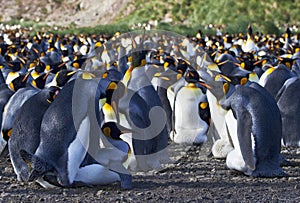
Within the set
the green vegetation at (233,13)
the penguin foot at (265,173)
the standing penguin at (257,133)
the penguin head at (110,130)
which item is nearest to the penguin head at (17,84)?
the penguin head at (110,130)

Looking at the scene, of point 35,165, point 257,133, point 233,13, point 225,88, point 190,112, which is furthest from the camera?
point 233,13

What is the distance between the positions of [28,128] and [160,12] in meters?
28.6

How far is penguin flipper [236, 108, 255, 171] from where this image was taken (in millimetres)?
5023

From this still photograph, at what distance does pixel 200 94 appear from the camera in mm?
6688

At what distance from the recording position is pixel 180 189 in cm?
475

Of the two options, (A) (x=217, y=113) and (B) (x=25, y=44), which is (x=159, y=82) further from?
(B) (x=25, y=44)

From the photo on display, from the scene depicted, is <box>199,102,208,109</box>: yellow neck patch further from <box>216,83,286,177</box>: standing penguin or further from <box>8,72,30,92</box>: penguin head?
<box>8,72,30,92</box>: penguin head

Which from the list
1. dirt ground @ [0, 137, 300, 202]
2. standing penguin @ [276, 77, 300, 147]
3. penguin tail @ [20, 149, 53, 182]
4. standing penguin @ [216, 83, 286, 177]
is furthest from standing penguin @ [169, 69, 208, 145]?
penguin tail @ [20, 149, 53, 182]

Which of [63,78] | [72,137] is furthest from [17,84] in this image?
[72,137]

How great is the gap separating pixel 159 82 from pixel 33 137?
287 cm

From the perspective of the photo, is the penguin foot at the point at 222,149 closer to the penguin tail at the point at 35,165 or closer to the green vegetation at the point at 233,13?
the penguin tail at the point at 35,165

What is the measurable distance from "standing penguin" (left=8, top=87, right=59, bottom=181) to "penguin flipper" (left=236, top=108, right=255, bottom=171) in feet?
4.65

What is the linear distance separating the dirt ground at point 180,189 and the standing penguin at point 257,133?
0.10 m

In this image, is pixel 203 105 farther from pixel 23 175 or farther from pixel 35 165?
pixel 35 165
